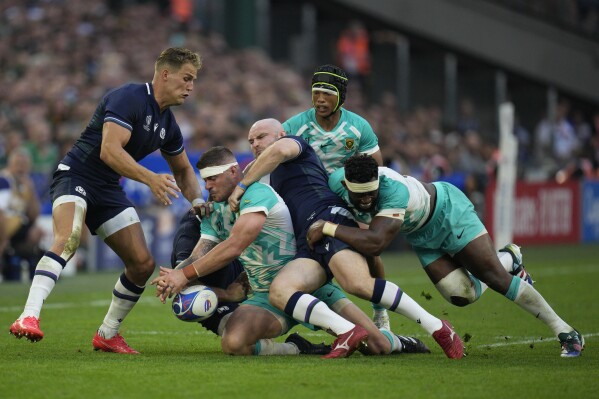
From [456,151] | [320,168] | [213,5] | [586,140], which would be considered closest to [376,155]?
[320,168]

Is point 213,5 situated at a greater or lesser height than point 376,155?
greater

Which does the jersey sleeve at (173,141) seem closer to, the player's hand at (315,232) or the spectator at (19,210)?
the player's hand at (315,232)

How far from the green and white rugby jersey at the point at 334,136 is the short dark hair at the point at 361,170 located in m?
1.68

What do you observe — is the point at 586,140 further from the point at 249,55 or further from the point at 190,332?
the point at 190,332

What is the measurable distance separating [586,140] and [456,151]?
276 inches

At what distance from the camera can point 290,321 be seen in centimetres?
950

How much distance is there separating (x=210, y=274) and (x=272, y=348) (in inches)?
36.0

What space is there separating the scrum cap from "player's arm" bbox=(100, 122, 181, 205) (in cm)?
190

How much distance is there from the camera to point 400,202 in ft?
30.0

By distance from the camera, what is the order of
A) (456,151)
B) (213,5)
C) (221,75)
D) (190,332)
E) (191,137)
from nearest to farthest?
(190,332) → (191,137) → (221,75) → (456,151) → (213,5)

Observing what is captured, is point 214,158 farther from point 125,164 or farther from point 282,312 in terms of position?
point 282,312

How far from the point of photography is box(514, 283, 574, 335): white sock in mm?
9484

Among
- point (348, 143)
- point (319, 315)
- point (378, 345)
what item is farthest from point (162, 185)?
point (348, 143)

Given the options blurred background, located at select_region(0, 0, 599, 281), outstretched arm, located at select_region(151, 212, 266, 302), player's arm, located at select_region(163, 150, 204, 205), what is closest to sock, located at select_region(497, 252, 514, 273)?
outstretched arm, located at select_region(151, 212, 266, 302)
